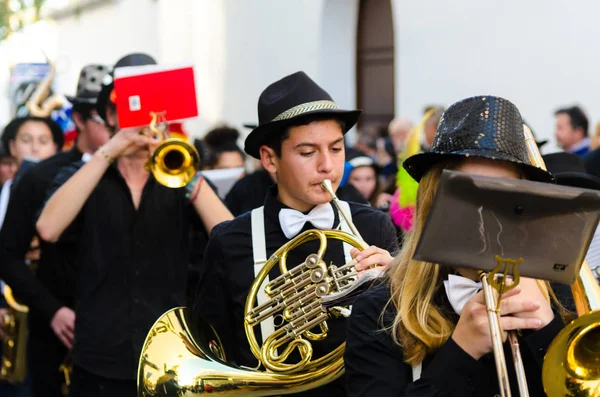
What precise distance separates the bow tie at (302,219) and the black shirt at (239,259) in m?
0.05

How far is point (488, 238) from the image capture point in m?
2.09

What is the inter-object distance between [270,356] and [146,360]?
420 millimetres

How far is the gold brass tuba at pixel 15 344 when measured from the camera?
671cm

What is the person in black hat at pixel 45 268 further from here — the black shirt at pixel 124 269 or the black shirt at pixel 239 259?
the black shirt at pixel 239 259

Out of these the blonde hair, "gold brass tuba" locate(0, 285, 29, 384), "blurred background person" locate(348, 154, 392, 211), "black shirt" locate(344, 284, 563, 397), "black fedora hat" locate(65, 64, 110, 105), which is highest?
"black fedora hat" locate(65, 64, 110, 105)

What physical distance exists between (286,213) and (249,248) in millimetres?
190

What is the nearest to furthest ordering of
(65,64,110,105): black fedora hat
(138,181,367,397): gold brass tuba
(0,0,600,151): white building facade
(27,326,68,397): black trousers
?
(138,181,367,397): gold brass tuba
(27,326,68,397): black trousers
(65,64,110,105): black fedora hat
(0,0,600,151): white building facade

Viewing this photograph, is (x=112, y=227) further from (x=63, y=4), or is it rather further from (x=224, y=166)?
(x=63, y=4)

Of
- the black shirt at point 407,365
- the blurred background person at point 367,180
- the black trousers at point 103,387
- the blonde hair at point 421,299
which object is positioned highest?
the blonde hair at point 421,299

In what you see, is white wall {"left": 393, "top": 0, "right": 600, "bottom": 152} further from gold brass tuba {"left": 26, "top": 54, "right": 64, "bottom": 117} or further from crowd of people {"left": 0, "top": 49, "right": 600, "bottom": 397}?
gold brass tuba {"left": 26, "top": 54, "right": 64, "bottom": 117}

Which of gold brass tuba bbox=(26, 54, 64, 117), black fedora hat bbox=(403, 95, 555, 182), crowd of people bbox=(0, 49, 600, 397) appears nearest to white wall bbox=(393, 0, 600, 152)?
crowd of people bbox=(0, 49, 600, 397)

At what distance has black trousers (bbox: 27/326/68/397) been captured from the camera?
5648 millimetres

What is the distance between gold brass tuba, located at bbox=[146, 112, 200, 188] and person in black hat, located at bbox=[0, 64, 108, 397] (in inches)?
38.4

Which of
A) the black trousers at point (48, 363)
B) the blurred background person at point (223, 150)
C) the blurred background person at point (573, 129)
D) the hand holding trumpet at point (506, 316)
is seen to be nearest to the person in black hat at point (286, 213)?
the hand holding trumpet at point (506, 316)
